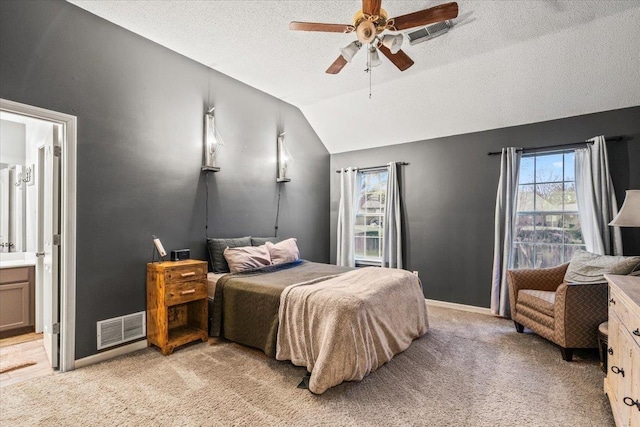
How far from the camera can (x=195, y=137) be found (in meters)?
3.61

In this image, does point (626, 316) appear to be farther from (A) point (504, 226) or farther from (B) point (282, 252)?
(B) point (282, 252)

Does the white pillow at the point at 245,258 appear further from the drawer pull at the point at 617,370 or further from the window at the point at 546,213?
the window at the point at 546,213

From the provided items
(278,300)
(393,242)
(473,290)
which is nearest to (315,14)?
(278,300)

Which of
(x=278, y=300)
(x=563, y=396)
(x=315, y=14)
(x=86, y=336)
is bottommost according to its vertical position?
(x=563, y=396)

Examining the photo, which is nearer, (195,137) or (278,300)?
(278,300)

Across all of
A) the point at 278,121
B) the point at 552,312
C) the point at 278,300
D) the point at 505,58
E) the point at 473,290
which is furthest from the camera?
the point at 278,121

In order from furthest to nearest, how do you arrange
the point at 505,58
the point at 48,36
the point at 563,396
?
the point at 505,58 → the point at 48,36 → the point at 563,396

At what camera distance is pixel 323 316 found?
94.7 inches

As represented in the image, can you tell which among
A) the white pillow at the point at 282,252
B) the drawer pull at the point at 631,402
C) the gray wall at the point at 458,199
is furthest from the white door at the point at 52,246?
the gray wall at the point at 458,199

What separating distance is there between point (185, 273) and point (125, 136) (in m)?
1.44

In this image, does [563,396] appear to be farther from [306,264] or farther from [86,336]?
[86,336]

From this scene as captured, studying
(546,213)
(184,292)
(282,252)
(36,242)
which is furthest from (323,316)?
(546,213)

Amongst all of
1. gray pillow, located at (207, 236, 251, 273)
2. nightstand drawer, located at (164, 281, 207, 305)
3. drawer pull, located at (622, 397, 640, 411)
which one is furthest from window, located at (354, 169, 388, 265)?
drawer pull, located at (622, 397, 640, 411)

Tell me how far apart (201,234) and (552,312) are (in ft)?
12.2
